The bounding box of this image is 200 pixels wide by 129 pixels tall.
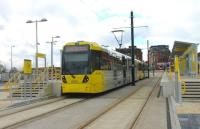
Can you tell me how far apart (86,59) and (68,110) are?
7.69m

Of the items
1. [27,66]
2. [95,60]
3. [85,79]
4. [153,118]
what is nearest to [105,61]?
[95,60]

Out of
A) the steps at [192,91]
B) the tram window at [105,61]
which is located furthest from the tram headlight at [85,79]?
the steps at [192,91]

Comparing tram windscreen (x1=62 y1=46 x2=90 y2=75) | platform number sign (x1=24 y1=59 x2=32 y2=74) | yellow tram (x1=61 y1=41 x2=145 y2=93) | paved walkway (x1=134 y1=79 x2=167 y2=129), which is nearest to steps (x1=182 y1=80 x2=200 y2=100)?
paved walkway (x1=134 y1=79 x2=167 y2=129)

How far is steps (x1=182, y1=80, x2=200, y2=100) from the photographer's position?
23547mm

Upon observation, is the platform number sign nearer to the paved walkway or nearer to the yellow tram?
the yellow tram

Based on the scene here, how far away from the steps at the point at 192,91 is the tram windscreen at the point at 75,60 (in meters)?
6.05

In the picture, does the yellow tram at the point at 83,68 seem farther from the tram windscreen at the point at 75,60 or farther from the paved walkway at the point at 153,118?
the paved walkway at the point at 153,118

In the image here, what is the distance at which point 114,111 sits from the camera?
1850 cm

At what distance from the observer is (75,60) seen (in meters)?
26.9

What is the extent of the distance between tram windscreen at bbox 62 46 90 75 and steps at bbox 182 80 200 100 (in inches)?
238

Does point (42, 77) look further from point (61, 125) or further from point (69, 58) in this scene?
point (61, 125)

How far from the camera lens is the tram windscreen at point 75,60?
1047 inches

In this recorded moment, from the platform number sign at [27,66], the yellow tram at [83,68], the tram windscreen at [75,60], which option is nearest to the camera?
the platform number sign at [27,66]

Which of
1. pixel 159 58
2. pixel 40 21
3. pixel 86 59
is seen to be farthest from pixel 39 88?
pixel 159 58
